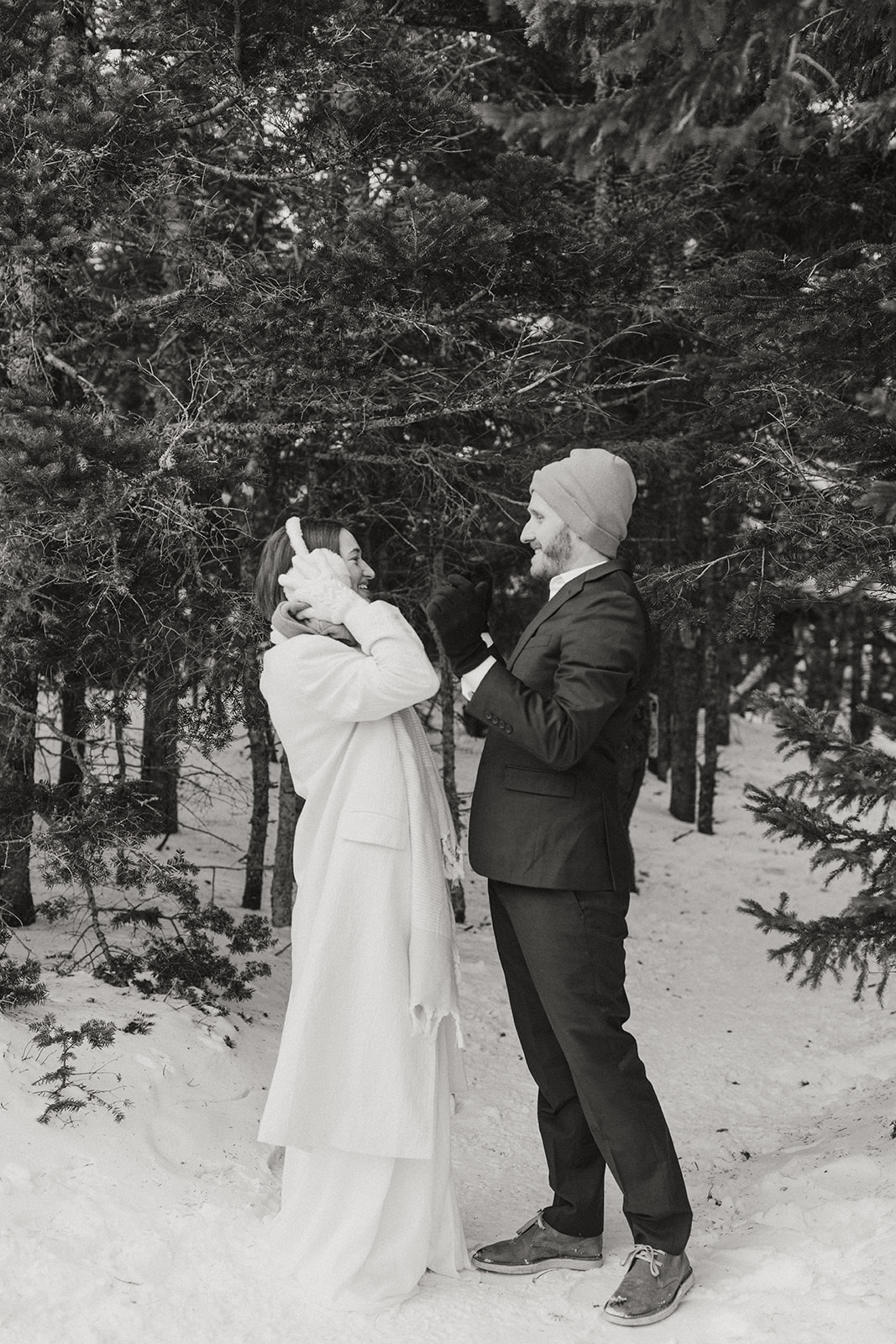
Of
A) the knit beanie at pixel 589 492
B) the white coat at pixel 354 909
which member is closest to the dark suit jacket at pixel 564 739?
the knit beanie at pixel 589 492

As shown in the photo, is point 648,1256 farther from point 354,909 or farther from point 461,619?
point 461,619

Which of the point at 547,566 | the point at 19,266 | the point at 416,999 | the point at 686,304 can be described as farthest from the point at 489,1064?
the point at 19,266

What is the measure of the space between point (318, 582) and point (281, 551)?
0.28 m

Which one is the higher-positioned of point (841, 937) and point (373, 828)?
point (373, 828)

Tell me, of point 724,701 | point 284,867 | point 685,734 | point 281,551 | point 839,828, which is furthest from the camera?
point 724,701

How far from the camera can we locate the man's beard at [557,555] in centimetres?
361

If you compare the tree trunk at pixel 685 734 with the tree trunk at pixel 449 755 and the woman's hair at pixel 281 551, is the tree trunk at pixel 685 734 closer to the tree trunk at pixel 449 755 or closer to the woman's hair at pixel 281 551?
the tree trunk at pixel 449 755

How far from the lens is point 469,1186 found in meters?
4.52

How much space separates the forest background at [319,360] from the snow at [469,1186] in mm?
747

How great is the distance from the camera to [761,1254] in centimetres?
362

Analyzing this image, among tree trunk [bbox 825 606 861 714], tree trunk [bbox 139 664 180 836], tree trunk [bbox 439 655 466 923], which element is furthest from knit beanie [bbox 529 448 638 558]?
tree trunk [bbox 825 606 861 714]

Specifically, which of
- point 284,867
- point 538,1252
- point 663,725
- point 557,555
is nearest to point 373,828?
point 557,555

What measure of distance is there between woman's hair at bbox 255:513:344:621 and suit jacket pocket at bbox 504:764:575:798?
935 millimetres

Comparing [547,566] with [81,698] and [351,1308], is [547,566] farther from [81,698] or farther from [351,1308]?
[81,698]
